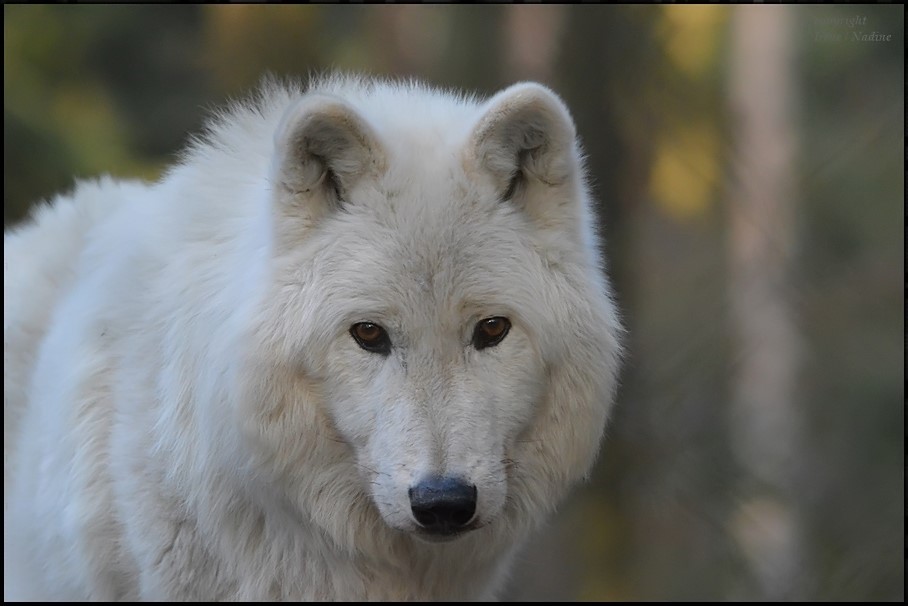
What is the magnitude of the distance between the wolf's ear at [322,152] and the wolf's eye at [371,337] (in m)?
0.39

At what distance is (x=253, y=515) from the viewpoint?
126 inches

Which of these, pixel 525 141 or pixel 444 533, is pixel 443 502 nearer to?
pixel 444 533

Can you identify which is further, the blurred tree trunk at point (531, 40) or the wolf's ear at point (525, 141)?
the blurred tree trunk at point (531, 40)

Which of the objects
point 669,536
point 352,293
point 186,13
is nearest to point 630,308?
point 669,536

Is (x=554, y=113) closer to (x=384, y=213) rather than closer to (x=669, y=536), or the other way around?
(x=384, y=213)

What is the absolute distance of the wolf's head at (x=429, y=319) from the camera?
2.79 meters

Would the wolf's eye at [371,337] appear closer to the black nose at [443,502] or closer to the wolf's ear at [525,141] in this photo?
Result: the black nose at [443,502]

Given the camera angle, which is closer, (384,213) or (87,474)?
(384,213)

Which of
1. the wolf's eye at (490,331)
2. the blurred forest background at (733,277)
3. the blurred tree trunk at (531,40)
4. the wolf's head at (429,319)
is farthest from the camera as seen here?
the blurred tree trunk at (531,40)

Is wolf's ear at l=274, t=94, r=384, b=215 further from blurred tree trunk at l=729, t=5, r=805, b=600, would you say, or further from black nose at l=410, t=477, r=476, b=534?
blurred tree trunk at l=729, t=5, r=805, b=600

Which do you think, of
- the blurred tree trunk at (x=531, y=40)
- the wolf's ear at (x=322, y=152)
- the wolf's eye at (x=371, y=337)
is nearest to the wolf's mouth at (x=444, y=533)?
the wolf's eye at (x=371, y=337)

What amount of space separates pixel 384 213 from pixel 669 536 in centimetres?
522

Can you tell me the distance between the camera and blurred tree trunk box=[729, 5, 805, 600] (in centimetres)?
721

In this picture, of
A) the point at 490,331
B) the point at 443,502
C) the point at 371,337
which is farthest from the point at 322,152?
the point at 443,502
